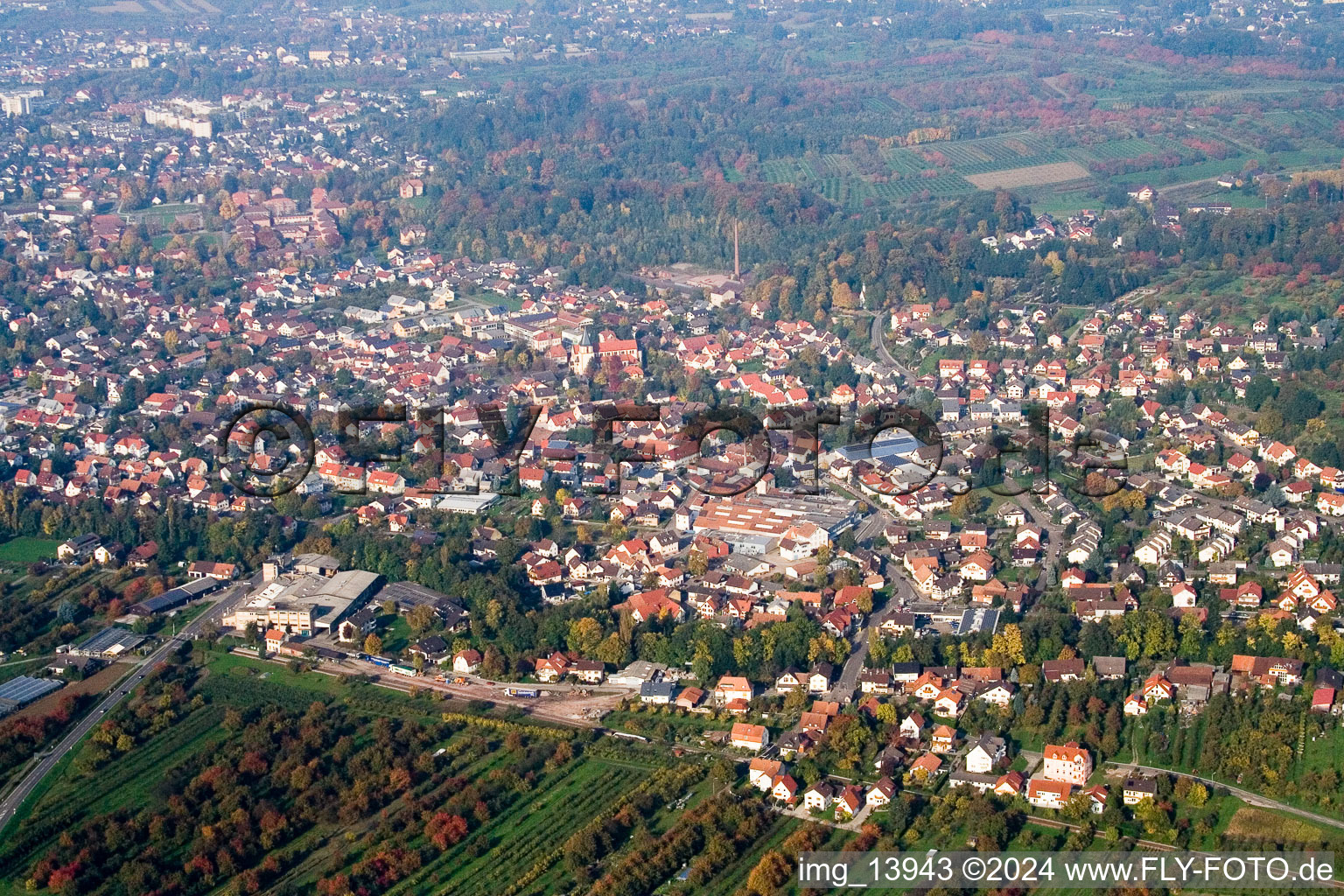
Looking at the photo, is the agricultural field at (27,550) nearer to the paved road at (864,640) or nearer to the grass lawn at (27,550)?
the grass lawn at (27,550)

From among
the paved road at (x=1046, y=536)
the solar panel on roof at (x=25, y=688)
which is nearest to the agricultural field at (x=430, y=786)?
the solar panel on roof at (x=25, y=688)

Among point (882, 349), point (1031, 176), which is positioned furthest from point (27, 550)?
point (1031, 176)

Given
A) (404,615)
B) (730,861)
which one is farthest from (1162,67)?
(730,861)

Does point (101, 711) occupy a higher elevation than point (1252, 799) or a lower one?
lower

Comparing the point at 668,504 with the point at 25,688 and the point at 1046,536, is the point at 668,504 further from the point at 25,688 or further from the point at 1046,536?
the point at 25,688

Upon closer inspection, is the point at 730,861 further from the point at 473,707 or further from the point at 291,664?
the point at 291,664

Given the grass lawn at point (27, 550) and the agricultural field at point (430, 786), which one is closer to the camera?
the agricultural field at point (430, 786)
